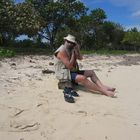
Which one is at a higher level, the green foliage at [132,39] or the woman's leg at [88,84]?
the green foliage at [132,39]

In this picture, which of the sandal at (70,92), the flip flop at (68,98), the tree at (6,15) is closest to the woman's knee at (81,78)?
the sandal at (70,92)

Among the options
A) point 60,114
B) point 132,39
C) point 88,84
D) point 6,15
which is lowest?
point 60,114

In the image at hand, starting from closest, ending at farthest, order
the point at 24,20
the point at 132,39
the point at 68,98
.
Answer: the point at 68,98 < the point at 24,20 < the point at 132,39

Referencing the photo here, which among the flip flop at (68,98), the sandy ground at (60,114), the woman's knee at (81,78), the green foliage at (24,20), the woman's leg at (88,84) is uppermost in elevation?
the green foliage at (24,20)

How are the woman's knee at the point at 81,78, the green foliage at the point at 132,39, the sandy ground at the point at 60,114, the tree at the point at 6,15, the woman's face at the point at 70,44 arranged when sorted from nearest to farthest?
the sandy ground at the point at 60,114 → the woman's knee at the point at 81,78 → the woman's face at the point at 70,44 → the tree at the point at 6,15 → the green foliage at the point at 132,39

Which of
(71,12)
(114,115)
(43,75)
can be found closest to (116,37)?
(71,12)

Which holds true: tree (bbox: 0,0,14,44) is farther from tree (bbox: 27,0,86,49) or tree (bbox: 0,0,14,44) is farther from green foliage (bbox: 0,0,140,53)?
tree (bbox: 27,0,86,49)

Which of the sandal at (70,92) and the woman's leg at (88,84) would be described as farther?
the woman's leg at (88,84)

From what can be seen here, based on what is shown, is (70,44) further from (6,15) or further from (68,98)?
(6,15)

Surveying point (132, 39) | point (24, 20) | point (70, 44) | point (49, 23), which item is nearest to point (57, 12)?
point (49, 23)

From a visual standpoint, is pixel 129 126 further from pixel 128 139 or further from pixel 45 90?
pixel 45 90

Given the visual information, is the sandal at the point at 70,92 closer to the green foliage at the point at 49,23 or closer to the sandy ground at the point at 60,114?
the sandy ground at the point at 60,114

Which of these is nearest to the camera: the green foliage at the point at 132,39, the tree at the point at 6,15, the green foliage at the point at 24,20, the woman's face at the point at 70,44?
the woman's face at the point at 70,44

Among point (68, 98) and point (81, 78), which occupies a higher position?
point (81, 78)
